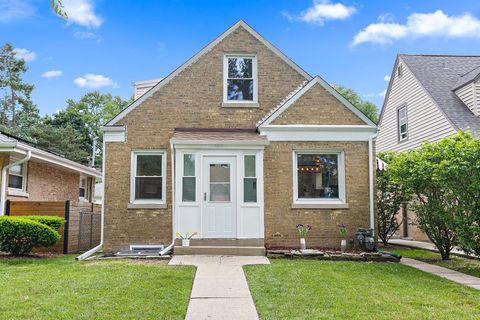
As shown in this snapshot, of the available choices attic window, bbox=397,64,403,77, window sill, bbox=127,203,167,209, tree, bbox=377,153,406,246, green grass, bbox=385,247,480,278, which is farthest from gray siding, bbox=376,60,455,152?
window sill, bbox=127,203,167,209

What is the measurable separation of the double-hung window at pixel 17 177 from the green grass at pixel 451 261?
12.1m

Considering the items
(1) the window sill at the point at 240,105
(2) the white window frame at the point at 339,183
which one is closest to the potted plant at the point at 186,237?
(2) the white window frame at the point at 339,183

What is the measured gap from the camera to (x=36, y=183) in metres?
14.3

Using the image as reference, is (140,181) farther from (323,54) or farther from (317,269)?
(323,54)

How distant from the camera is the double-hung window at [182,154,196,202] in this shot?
1090cm

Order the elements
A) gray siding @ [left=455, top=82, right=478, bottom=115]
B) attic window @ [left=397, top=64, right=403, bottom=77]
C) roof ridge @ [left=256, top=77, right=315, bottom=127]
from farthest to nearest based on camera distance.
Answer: attic window @ [left=397, top=64, right=403, bottom=77] < gray siding @ [left=455, top=82, right=478, bottom=115] < roof ridge @ [left=256, top=77, right=315, bottom=127]

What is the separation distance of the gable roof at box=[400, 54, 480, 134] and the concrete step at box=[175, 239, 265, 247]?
8921 mm

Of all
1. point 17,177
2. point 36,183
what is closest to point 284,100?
point 17,177

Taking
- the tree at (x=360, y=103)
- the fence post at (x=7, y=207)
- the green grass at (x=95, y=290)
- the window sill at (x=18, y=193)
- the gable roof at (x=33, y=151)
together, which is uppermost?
the tree at (x=360, y=103)

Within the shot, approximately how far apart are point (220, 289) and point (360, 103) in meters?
40.1

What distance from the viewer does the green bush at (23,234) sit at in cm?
984

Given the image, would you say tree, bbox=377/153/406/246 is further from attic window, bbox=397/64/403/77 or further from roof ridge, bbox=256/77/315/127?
attic window, bbox=397/64/403/77

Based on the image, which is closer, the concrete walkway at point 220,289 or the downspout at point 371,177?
the concrete walkway at point 220,289

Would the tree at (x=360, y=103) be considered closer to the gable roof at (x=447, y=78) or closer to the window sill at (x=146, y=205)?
the gable roof at (x=447, y=78)
